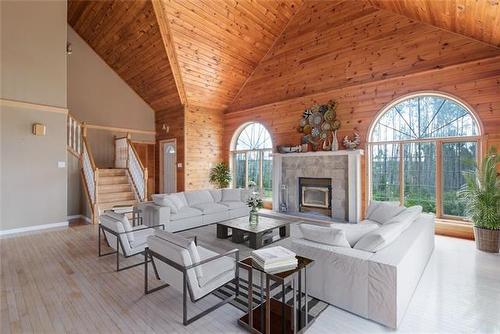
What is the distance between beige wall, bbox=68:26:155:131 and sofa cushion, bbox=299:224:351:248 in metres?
8.02

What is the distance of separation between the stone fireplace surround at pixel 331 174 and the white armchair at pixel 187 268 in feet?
13.5

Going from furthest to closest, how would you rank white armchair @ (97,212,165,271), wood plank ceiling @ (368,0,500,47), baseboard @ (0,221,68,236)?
baseboard @ (0,221,68,236) → wood plank ceiling @ (368,0,500,47) → white armchair @ (97,212,165,271)

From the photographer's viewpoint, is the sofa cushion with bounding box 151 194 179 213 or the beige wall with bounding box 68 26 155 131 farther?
the beige wall with bounding box 68 26 155 131

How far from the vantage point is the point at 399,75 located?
5383 millimetres

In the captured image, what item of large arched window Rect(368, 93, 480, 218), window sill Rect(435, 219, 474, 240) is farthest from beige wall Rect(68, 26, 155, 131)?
window sill Rect(435, 219, 474, 240)

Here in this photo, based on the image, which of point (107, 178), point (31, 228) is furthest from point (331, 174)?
point (31, 228)

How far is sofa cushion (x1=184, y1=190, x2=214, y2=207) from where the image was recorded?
5.97 m

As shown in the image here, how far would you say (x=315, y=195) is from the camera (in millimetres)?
6688

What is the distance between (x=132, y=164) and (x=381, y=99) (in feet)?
22.3

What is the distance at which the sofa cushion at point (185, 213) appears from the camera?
5.14 metres

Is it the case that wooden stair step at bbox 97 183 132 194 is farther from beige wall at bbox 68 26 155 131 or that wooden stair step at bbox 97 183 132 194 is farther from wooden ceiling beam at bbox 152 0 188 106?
wooden ceiling beam at bbox 152 0 188 106

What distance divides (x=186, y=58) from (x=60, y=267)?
5442 millimetres

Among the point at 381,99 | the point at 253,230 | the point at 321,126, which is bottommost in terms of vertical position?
the point at 253,230

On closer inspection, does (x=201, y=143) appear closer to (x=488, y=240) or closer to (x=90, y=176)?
(x=90, y=176)
